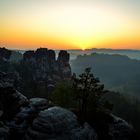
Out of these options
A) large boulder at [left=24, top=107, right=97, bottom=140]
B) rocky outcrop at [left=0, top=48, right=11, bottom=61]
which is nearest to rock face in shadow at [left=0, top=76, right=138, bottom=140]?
large boulder at [left=24, top=107, right=97, bottom=140]

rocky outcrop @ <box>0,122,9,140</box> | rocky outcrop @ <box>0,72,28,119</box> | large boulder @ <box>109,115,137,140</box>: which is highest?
rocky outcrop @ <box>0,72,28,119</box>

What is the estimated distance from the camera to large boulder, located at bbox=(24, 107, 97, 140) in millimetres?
48219

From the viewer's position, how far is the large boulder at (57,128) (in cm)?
4822

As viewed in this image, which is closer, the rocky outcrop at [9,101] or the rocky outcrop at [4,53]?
the rocky outcrop at [9,101]

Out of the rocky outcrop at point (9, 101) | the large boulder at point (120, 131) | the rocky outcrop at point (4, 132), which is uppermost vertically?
the rocky outcrop at point (9, 101)

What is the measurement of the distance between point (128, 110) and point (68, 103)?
81.2 meters

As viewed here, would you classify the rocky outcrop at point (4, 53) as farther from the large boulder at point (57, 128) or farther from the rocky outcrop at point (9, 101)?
the large boulder at point (57, 128)

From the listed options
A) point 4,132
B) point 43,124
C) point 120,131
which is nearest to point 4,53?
point 4,132

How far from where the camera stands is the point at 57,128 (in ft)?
159

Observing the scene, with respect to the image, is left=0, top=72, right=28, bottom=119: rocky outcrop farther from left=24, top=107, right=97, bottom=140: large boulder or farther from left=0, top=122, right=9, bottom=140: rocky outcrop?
left=24, top=107, right=97, bottom=140: large boulder

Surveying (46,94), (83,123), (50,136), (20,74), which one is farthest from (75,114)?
(20,74)

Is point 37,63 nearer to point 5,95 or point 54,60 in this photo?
point 54,60

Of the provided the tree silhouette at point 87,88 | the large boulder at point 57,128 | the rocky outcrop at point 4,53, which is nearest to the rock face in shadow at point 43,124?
the large boulder at point 57,128

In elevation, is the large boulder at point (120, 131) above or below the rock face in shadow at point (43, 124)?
below
